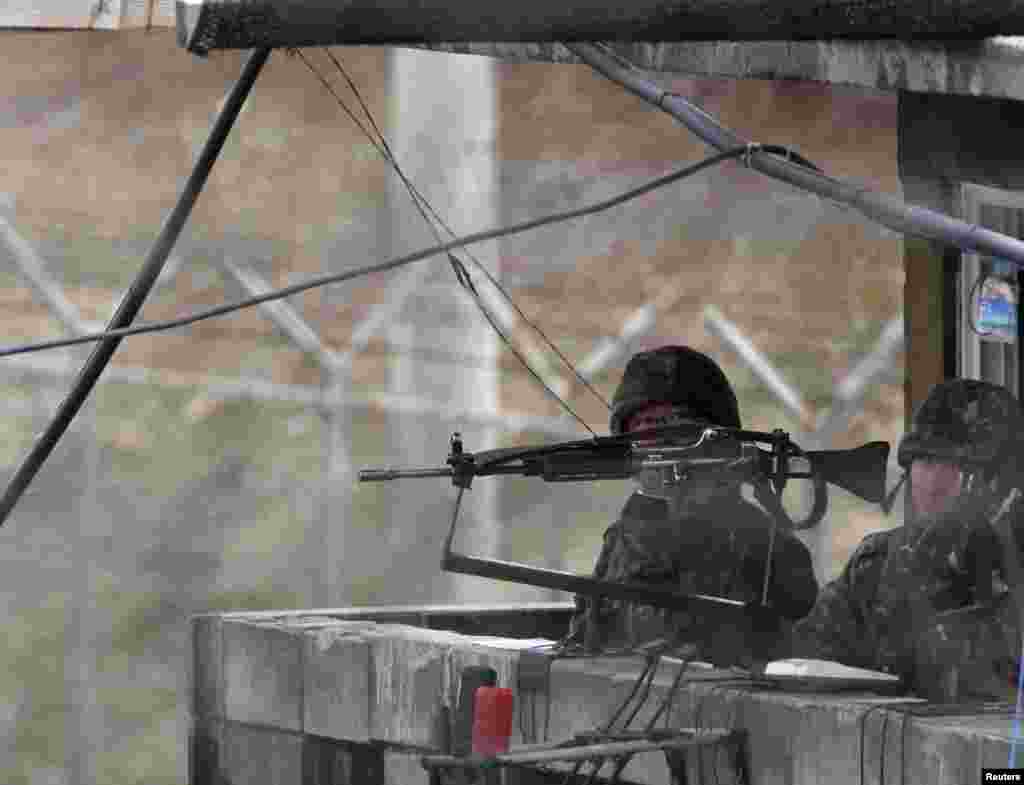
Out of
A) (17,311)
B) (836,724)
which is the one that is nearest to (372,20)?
(836,724)

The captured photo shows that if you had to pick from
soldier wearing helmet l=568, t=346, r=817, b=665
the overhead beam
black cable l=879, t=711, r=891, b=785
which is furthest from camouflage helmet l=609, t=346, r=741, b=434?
black cable l=879, t=711, r=891, b=785

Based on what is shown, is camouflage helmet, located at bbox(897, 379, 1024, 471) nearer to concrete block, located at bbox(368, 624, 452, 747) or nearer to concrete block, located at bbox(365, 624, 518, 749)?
concrete block, located at bbox(365, 624, 518, 749)

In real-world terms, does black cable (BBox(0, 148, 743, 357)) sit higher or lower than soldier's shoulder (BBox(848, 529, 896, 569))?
higher

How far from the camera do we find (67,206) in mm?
17688

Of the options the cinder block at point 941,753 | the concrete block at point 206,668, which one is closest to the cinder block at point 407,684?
the concrete block at point 206,668

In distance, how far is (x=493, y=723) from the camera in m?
7.56

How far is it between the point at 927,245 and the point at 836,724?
13.5 ft

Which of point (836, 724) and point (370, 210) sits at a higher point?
point (370, 210)

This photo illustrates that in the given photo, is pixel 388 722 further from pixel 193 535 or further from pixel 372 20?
pixel 193 535

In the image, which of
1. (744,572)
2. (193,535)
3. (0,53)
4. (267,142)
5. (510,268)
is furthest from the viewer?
(267,142)

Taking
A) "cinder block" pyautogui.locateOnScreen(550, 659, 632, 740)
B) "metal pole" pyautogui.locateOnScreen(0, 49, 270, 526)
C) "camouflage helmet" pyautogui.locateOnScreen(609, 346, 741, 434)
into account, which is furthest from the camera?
"camouflage helmet" pyautogui.locateOnScreen(609, 346, 741, 434)

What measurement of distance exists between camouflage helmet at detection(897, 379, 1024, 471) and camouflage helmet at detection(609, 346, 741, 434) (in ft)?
4.40

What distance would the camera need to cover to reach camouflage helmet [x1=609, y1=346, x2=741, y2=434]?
9.61 metres

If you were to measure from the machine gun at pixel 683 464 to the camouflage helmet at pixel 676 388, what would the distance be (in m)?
0.45
